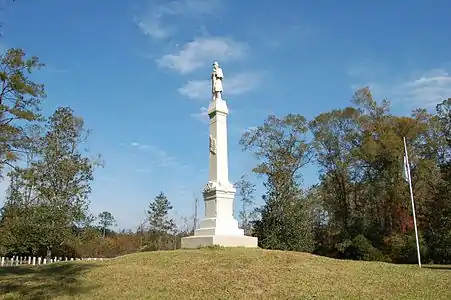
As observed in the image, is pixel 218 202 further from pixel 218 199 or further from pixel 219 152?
pixel 219 152

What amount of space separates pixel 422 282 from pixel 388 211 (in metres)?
20.4

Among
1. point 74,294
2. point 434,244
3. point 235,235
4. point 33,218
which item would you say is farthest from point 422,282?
point 33,218

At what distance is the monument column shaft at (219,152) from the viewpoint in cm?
1630

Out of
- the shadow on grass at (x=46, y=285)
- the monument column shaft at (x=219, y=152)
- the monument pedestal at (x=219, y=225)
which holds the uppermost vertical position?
the monument column shaft at (x=219, y=152)

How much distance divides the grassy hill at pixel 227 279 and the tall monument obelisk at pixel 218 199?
5.45 ft

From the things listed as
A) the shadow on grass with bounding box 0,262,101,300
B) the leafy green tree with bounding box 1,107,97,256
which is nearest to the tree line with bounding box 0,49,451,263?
the leafy green tree with bounding box 1,107,97,256

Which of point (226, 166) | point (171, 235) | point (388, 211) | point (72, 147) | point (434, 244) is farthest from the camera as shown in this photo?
point (171, 235)

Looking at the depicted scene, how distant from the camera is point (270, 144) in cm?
3008

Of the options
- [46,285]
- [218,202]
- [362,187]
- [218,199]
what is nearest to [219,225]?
[218,202]

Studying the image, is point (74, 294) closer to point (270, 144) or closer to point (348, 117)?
point (270, 144)

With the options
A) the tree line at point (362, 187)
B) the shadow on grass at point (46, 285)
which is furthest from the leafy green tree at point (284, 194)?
the shadow on grass at point (46, 285)

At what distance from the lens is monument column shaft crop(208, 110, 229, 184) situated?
53.5ft

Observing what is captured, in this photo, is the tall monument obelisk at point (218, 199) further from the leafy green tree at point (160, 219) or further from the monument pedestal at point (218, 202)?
the leafy green tree at point (160, 219)

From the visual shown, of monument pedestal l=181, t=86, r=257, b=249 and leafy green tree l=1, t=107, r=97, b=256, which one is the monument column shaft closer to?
monument pedestal l=181, t=86, r=257, b=249
